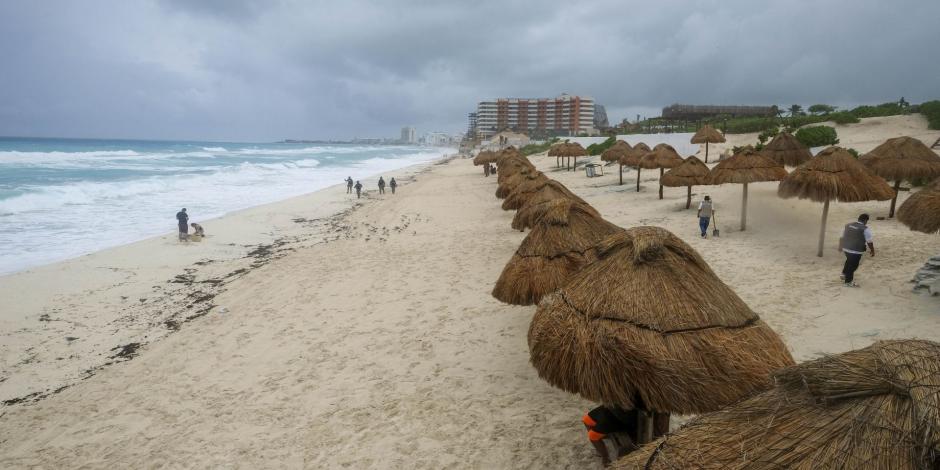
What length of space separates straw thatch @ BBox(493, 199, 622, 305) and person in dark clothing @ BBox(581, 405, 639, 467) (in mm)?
1918

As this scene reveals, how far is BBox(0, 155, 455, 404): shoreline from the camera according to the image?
7.23 meters

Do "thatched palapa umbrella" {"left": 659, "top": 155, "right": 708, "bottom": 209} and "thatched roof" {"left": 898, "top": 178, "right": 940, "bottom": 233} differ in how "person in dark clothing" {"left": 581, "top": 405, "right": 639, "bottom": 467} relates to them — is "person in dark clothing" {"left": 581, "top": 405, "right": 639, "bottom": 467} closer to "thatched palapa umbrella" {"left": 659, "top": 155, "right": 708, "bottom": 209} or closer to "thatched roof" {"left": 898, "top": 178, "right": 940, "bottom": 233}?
"thatched roof" {"left": 898, "top": 178, "right": 940, "bottom": 233}

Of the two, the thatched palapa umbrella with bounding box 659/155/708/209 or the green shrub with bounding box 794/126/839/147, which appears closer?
the thatched palapa umbrella with bounding box 659/155/708/209

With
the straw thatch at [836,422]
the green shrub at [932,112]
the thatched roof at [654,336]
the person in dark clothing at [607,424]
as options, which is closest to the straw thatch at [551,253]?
the thatched roof at [654,336]

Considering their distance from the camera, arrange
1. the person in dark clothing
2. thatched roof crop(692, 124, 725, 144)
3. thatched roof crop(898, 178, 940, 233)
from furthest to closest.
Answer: thatched roof crop(692, 124, 725, 144) < thatched roof crop(898, 178, 940, 233) < the person in dark clothing

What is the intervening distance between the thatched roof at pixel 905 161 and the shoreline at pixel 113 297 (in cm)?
1512

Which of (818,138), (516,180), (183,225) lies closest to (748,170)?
(516,180)

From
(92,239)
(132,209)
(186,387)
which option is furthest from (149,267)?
(132,209)

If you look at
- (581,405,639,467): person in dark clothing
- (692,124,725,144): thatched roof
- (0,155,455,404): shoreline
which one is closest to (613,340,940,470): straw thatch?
(581,405,639,467): person in dark clothing

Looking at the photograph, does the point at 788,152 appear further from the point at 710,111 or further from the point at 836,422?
the point at 710,111

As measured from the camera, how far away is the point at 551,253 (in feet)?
20.2

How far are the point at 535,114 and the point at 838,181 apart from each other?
11689 cm

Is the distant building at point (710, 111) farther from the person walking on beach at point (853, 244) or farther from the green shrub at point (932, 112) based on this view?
the person walking on beach at point (853, 244)

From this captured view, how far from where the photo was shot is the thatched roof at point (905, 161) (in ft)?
35.6
